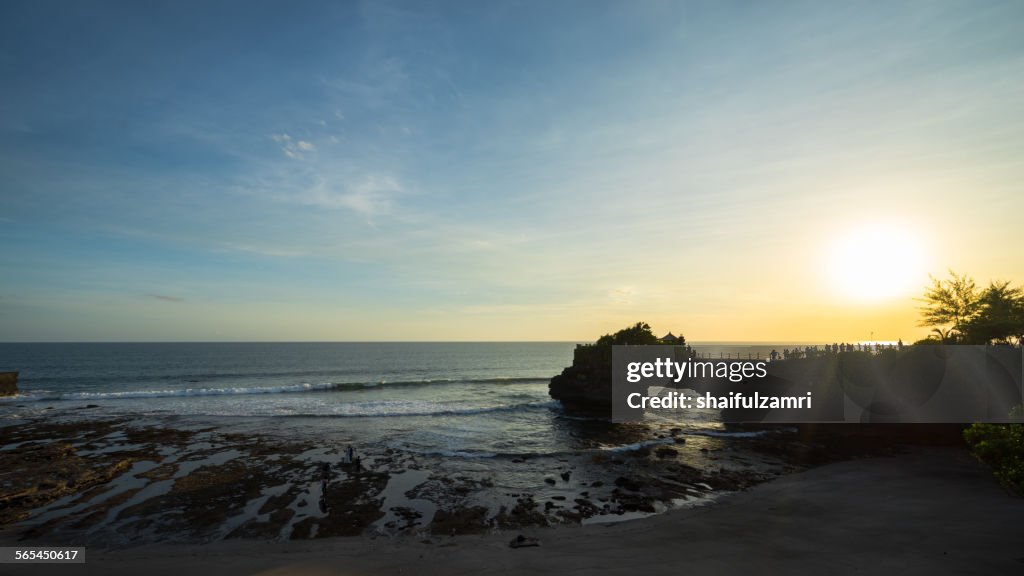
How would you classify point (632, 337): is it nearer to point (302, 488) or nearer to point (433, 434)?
point (433, 434)

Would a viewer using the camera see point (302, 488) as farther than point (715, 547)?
Yes

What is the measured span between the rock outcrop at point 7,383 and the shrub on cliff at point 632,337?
75290 millimetres

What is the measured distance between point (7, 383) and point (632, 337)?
80170 millimetres

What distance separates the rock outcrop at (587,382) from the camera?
55.7 metres

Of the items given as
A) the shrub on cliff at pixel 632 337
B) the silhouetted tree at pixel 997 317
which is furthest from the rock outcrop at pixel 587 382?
the silhouetted tree at pixel 997 317

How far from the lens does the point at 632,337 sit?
Result: 5938cm

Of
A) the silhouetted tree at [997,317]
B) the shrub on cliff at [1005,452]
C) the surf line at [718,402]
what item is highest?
the silhouetted tree at [997,317]

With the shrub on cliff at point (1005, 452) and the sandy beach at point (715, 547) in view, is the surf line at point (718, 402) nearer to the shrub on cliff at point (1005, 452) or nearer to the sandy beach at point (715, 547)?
the sandy beach at point (715, 547)

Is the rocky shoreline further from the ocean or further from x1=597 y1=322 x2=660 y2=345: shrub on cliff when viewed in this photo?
x1=597 y1=322 x2=660 y2=345: shrub on cliff

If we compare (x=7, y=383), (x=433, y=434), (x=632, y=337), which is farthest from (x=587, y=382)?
(x=7, y=383)

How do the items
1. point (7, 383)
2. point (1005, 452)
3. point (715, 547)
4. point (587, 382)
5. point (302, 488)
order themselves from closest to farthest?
point (1005, 452) < point (715, 547) < point (302, 488) < point (7, 383) < point (587, 382)

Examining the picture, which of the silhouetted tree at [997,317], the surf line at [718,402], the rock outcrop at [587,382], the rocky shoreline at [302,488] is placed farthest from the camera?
the rock outcrop at [587,382]

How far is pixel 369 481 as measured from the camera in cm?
2339

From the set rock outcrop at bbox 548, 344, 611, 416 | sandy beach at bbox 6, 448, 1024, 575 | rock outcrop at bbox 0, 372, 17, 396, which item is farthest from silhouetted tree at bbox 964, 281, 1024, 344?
rock outcrop at bbox 0, 372, 17, 396
